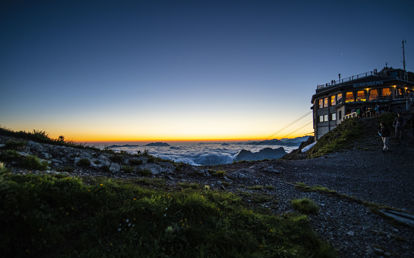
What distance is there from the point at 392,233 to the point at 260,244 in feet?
12.3

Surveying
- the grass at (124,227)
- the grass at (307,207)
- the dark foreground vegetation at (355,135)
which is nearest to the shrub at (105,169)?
the grass at (124,227)

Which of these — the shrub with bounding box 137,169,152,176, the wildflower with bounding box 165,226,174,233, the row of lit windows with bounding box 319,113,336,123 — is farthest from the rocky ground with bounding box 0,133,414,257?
the row of lit windows with bounding box 319,113,336,123

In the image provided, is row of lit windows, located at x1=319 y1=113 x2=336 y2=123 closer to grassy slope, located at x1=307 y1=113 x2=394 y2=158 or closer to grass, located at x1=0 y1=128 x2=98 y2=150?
grassy slope, located at x1=307 y1=113 x2=394 y2=158

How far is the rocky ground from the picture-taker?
386 cm

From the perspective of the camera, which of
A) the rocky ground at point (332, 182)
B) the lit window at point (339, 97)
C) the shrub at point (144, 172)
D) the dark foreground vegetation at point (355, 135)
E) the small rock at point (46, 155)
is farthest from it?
the lit window at point (339, 97)

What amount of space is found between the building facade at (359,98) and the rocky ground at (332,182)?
22961 millimetres

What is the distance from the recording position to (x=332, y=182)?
9.10 meters

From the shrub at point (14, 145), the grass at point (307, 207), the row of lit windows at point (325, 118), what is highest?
the row of lit windows at point (325, 118)

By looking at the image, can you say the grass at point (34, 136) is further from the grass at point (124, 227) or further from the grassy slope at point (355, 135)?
the grassy slope at point (355, 135)

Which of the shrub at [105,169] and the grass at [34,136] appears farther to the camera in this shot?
the grass at [34,136]

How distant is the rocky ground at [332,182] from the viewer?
3859 mm

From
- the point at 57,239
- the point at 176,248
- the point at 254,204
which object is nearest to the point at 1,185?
the point at 57,239

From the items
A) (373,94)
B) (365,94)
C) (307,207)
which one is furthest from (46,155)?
(373,94)

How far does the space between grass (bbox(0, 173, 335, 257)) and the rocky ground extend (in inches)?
51.0
